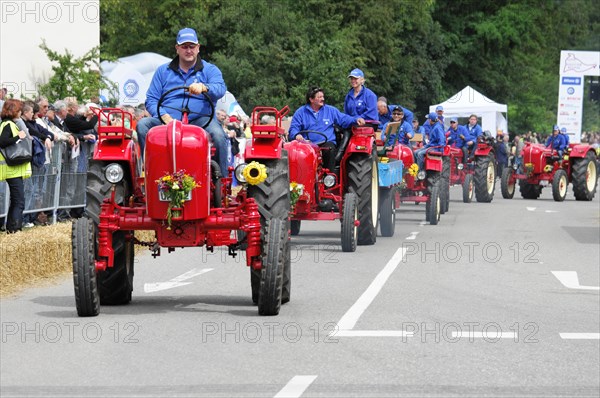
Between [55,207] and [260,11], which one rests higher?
[260,11]

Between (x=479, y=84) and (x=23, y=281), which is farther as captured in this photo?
(x=479, y=84)

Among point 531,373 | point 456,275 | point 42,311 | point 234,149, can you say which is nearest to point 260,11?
point 234,149

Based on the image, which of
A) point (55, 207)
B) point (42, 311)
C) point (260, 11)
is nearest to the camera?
point (42, 311)

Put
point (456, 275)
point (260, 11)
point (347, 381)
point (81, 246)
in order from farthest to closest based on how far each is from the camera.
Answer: point (260, 11) < point (456, 275) < point (81, 246) < point (347, 381)

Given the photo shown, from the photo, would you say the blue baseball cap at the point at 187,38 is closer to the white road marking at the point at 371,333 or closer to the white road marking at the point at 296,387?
the white road marking at the point at 371,333

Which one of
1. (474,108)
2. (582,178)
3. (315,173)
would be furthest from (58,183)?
(474,108)

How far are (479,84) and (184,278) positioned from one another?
188 feet

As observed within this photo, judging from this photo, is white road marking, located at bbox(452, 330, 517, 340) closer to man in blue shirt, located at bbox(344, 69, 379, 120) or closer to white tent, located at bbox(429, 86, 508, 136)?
man in blue shirt, located at bbox(344, 69, 379, 120)

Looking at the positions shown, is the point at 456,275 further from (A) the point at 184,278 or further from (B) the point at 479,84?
(B) the point at 479,84

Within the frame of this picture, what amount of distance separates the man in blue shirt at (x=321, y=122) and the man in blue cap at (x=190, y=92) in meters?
6.73

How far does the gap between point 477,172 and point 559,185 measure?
3087 mm

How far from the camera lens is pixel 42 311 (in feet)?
41.4

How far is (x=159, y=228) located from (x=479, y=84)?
6076cm

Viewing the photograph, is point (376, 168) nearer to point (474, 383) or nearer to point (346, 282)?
point (346, 282)
